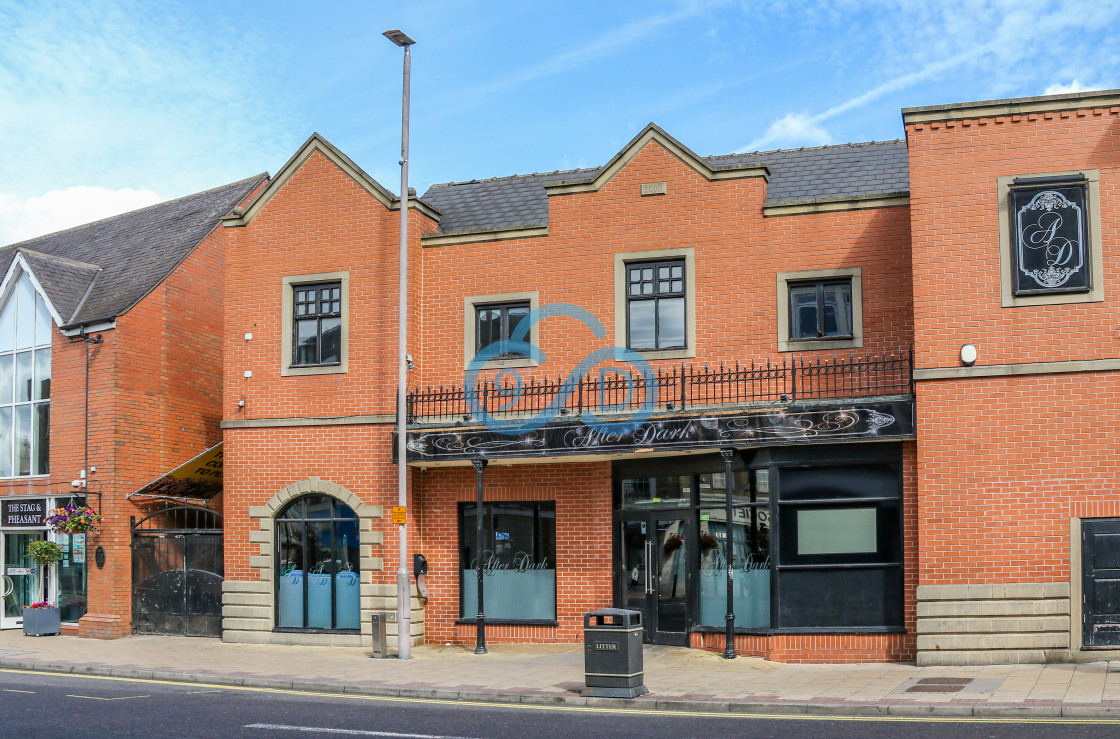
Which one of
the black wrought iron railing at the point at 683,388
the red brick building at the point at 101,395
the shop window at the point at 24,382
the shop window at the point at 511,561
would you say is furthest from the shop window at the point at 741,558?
the shop window at the point at 24,382

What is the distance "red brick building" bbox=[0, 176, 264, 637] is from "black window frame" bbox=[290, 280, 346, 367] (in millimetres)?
4311

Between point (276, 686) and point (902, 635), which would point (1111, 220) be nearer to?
point (902, 635)

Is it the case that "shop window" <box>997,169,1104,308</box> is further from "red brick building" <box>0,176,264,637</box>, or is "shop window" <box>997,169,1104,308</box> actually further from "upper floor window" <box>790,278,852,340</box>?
"red brick building" <box>0,176,264,637</box>

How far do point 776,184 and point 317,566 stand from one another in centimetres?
1049

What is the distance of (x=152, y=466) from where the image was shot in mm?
23031

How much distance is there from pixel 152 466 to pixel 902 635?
14.8 m

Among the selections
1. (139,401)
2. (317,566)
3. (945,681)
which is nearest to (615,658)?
(945,681)

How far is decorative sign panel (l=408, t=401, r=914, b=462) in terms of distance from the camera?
16.1 meters

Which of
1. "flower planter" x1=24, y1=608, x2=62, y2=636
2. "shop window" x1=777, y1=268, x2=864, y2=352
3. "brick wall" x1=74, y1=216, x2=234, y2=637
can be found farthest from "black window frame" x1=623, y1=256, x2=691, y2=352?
"flower planter" x1=24, y1=608, x2=62, y2=636

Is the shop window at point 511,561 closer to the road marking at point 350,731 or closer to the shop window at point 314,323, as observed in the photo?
the shop window at point 314,323

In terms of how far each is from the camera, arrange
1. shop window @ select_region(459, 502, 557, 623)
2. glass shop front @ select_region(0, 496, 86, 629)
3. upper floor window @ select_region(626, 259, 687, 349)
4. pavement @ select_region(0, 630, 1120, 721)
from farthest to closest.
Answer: glass shop front @ select_region(0, 496, 86, 629), shop window @ select_region(459, 502, 557, 623), upper floor window @ select_region(626, 259, 687, 349), pavement @ select_region(0, 630, 1120, 721)

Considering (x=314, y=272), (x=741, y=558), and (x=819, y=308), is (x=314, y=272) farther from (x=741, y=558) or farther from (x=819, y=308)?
(x=741, y=558)

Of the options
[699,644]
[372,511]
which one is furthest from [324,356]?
[699,644]
